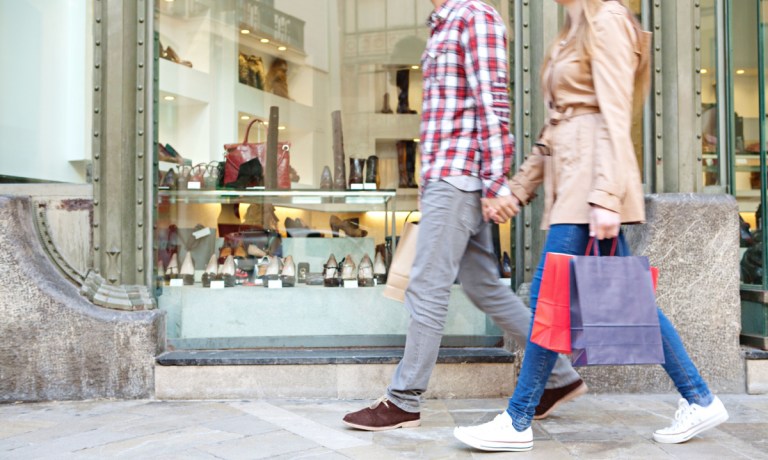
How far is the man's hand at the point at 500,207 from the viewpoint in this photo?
341 cm

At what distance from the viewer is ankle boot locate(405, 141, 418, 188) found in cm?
552

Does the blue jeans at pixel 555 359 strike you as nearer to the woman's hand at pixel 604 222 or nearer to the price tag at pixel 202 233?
the woman's hand at pixel 604 222

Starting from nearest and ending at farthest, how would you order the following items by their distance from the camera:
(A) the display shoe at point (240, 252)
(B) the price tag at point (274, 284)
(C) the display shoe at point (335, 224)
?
(B) the price tag at point (274, 284)
(A) the display shoe at point (240, 252)
(C) the display shoe at point (335, 224)

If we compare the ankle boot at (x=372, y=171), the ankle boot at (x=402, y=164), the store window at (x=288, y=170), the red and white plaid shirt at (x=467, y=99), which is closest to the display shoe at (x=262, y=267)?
the store window at (x=288, y=170)

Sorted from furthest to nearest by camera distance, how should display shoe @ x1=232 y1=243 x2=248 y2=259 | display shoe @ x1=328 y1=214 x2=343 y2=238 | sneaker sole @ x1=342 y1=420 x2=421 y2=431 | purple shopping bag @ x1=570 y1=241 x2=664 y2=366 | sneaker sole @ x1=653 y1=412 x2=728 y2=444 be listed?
1. display shoe @ x1=328 y1=214 x2=343 y2=238
2. display shoe @ x1=232 y1=243 x2=248 y2=259
3. sneaker sole @ x1=342 y1=420 x2=421 y2=431
4. sneaker sole @ x1=653 y1=412 x2=728 y2=444
5. purple shopping bag @ x1=570 y1=241 x2=664 y2=366

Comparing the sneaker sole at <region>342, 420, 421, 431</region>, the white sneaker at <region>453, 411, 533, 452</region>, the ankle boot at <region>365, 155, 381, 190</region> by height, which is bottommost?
the sneaker sole at <region>342, 420, 421, 431</region>

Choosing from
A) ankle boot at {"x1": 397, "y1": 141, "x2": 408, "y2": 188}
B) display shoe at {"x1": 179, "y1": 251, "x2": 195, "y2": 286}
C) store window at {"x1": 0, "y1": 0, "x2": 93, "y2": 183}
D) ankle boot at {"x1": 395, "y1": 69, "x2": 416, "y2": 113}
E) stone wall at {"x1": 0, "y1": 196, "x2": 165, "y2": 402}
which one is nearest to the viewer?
stone wall at {"x1": 0, "y1": 196, "x2": 165, "y2": 402}

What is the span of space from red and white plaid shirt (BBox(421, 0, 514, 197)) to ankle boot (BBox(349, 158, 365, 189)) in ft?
6.96

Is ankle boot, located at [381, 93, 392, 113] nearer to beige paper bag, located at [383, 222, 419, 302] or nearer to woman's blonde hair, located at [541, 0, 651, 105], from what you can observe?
beige paper bag, located at [383, 222, 419, 302]

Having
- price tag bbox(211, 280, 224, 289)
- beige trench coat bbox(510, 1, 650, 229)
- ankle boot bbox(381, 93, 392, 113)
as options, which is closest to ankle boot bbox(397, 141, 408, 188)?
ankle boot bbox(381, 93, 392, 113)

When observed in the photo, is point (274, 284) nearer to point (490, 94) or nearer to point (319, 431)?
point (319, 431)

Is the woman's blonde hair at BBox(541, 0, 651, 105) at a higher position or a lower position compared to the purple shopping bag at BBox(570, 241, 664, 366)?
higher

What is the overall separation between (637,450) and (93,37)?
369 cm

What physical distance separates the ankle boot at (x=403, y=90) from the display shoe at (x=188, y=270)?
199cm
